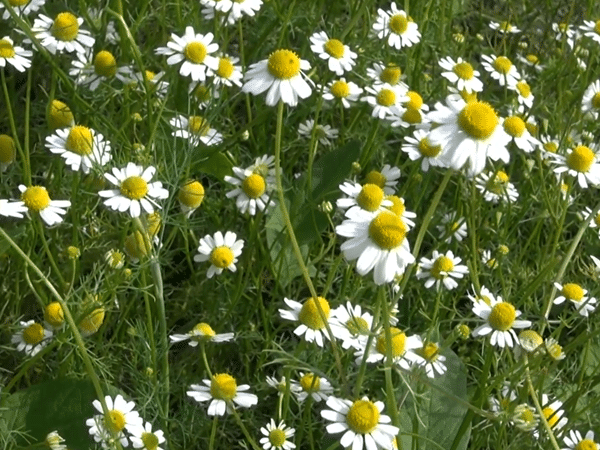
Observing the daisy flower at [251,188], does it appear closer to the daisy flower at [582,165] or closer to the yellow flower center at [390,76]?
the yellow flower center at [390,76]

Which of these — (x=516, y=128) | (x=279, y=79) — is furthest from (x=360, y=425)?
(x=516, y=128)

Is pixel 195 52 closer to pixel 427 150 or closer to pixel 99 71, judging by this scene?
pixel 99 71

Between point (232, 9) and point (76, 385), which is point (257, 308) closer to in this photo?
point (76, 385)

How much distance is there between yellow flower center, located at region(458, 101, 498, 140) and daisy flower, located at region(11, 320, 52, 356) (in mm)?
719

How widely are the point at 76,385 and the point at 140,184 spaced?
1.04 feet

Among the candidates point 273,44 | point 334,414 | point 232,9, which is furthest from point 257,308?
point 273,44

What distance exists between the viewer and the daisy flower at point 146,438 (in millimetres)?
1230

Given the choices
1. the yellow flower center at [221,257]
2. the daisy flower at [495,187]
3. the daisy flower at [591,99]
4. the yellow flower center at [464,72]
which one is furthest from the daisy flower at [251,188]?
the daisy flower at [591,99]

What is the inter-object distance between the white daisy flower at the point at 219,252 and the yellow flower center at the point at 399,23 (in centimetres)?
67

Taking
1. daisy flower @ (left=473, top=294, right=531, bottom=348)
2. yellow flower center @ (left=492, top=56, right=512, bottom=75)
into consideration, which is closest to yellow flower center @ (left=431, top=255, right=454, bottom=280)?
daisy flower @ (left=473, top=294, right=531, bottom=348)

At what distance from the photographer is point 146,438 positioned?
1.24 m

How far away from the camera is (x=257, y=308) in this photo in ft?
5.23

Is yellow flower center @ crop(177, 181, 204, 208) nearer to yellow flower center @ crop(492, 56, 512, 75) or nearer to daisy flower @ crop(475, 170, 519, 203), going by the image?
daisy flower @ crop(475, 170, 519, 203)

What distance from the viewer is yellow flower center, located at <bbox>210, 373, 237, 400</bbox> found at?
128 centimetres
